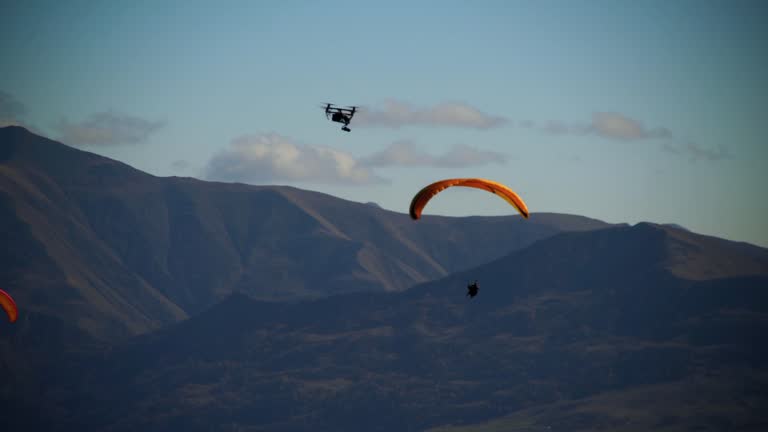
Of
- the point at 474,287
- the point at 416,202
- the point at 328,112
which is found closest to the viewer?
A: the point at 474,287

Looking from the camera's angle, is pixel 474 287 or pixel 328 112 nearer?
pixel 474 287

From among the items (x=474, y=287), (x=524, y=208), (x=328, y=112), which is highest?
(x=328, y=112)

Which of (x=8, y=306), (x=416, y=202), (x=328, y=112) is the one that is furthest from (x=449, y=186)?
(x=8, y=306)

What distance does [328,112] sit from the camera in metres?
110

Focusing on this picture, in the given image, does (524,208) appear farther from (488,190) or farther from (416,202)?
(416,202)

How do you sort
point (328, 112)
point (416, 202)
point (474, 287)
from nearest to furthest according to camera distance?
1. point (474, 287)
2. point (416, 202)
3. point (328, 112)

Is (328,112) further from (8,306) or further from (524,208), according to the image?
(8,306)

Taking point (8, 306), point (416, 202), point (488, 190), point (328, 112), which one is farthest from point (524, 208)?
point (8, 306)

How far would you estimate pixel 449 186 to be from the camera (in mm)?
90312

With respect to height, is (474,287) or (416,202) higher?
(416,202)

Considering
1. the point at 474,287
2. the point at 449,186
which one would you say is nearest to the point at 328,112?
the point at 449,186

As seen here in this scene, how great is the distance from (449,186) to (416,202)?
2937 millimetres

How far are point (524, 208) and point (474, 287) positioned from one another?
1049 cm

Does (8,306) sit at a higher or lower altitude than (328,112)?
lower
